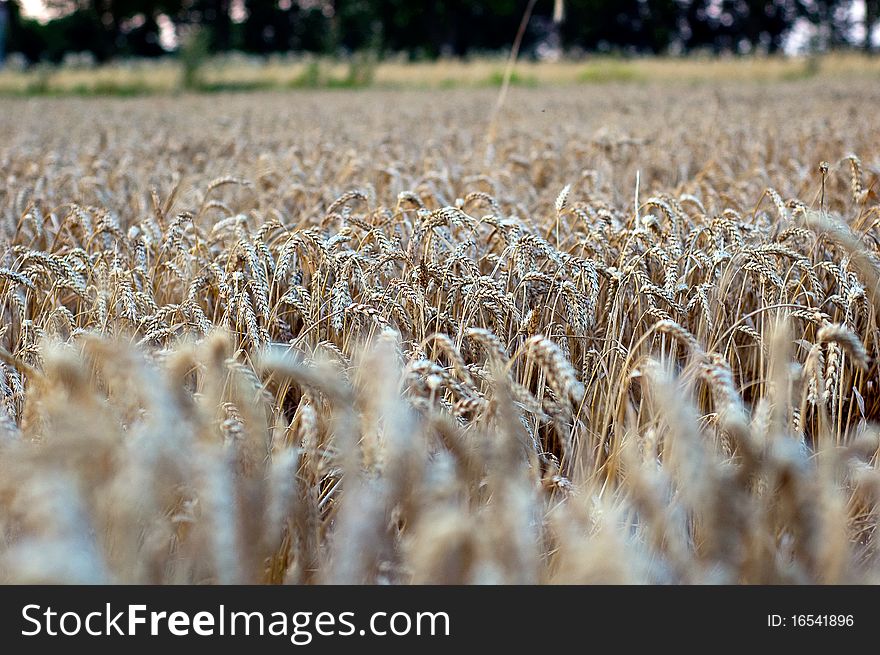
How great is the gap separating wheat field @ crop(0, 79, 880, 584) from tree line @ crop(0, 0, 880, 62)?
1322 inches

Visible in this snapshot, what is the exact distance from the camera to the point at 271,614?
38.9 inches

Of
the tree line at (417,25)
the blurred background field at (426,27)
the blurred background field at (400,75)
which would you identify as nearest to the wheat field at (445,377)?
the blurred background field at (400,75)

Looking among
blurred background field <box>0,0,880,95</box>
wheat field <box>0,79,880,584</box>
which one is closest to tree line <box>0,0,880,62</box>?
blurred background field <box>0,0,880,95</box>

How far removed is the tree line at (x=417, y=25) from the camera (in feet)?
118

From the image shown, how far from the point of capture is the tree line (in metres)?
35.9

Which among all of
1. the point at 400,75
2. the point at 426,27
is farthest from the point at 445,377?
the point at 426,27

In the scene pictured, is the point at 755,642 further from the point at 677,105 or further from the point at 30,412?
the point at 677,105

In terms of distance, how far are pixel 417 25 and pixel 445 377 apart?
1545 inches

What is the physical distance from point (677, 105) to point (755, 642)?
8.11m

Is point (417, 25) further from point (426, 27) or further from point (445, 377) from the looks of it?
point (445, 377)

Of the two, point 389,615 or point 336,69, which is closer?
point 389,615

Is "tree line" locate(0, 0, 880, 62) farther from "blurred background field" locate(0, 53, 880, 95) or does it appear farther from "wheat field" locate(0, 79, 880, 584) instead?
"wheat field" locate(0, 79, 880, 584)

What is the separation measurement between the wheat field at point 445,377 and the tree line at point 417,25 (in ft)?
110

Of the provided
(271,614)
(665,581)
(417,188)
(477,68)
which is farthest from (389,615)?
(477,68)
